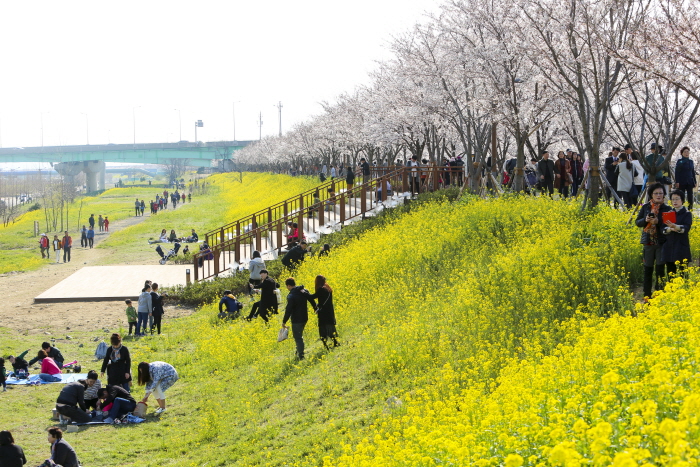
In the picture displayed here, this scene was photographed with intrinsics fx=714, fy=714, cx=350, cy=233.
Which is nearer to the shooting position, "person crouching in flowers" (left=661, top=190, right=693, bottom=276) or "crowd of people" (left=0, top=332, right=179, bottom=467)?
"person crouching in flowers" (left=661, top=190, right=693, bottom=276)

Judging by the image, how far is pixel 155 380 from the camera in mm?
11062

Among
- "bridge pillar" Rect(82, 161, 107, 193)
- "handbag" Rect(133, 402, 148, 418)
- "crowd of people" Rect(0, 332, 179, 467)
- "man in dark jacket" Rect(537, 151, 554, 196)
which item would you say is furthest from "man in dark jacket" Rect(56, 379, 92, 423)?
"bridge pillar" Rect(82, 161, 107, 193)

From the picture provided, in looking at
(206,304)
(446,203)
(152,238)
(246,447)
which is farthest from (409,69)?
(152,238)

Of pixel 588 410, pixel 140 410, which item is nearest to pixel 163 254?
pixel 140 410

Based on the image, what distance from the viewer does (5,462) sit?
27.3ft

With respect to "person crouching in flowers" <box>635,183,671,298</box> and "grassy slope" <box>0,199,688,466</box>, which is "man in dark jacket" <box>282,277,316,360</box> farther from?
"person crouching in flowers" <box>635,183,671,298</box>

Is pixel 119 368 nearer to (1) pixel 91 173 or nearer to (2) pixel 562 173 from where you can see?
(2) pixel 562 173

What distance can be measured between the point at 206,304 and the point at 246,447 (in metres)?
11.4

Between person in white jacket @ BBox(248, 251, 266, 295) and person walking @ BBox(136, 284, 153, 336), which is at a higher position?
person in white jacket @ BBox(248, 251, 266, 295)

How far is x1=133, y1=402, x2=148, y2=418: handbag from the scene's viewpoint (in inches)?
428

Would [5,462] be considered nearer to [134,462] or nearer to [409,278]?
[134,462]

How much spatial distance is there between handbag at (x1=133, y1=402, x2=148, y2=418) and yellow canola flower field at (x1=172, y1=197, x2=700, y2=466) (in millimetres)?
1104

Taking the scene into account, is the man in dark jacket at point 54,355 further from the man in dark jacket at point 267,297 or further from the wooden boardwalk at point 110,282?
the wooden boardwalk at point 110,282

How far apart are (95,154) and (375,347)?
123201 mm
